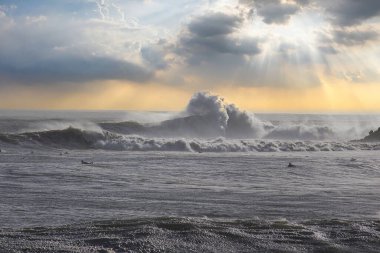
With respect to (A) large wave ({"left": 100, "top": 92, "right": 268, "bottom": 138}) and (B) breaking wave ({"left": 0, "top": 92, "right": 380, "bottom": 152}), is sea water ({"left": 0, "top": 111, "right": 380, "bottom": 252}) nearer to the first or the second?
(B) breaking wave ({"left": 0, "top": 92, "right": 380, "bottom": 152})

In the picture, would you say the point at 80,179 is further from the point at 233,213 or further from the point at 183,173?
the point at 233,213

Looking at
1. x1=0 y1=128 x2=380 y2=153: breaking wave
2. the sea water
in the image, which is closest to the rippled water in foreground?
the sea water

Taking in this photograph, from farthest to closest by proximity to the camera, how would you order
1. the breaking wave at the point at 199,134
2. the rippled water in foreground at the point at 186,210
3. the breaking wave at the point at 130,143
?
the breaking wave at the point at 199,134, the breaking wave at the point at 130,143, the rippled water in foreground at the point at 186,210

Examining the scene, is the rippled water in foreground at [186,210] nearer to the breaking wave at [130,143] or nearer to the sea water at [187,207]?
the sea water at [187,207]

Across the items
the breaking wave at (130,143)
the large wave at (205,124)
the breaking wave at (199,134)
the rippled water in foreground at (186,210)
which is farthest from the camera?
the large wave at (205,124)

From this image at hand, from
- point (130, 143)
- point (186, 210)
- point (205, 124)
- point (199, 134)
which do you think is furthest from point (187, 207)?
Result: point (205, 124)

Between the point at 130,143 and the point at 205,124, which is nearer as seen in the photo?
the point at 130,143

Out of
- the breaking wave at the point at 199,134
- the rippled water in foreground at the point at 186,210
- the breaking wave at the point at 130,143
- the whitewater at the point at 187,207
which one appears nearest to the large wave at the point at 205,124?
the breaking wave at the point at 199,134

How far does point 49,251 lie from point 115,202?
463 cm

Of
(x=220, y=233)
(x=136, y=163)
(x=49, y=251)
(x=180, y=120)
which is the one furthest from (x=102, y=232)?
(x=180, y=120)

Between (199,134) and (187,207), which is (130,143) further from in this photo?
(187,207)

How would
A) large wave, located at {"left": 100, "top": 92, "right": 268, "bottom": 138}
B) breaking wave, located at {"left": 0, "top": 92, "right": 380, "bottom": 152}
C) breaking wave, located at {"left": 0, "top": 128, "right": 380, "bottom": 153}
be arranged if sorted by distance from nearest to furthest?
breaking wave, located at {"left": 0, "top": 128, "right": 380, "bottom": 153}, breaking wave, located at {"left": 0, "top": 92, "right": 380, "bottom": 152}, large wave, located at {"left": 100, "top": 92, "right": 268, "bottom": 138}

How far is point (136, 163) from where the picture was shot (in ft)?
69.2

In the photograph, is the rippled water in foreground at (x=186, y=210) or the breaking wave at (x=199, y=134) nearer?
the rippled water in foreground at (x=186, y=210)
